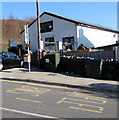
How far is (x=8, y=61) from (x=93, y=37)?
51.1 ft

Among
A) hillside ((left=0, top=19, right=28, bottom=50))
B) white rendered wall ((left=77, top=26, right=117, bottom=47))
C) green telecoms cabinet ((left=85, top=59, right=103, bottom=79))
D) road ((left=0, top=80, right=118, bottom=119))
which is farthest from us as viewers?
hillside ((left=0, top=19, right=28, bottom=50))

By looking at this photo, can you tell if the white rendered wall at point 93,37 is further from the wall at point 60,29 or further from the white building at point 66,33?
the wall at point 60,29

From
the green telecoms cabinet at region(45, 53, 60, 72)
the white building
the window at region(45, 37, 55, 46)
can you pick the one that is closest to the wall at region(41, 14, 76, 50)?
the white building

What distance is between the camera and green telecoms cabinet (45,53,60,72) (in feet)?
39.0

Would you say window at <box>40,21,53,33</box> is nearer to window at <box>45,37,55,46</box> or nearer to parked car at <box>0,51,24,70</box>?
window at <box>45,37,55,46</box>

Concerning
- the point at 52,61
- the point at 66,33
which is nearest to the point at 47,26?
the point at 66,33

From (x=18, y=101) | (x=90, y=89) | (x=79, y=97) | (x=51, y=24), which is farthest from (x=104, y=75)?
(x=51, y=24)

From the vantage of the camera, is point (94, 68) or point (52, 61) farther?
point (52, 61)

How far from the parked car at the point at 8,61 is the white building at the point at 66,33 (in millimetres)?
7755

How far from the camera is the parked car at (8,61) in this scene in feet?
39.9

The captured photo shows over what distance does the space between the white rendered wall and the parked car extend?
401 inches

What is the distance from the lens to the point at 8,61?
12789 mm

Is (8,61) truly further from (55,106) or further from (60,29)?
(60,29)

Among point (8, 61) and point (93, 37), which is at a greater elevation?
point (93, 37)
